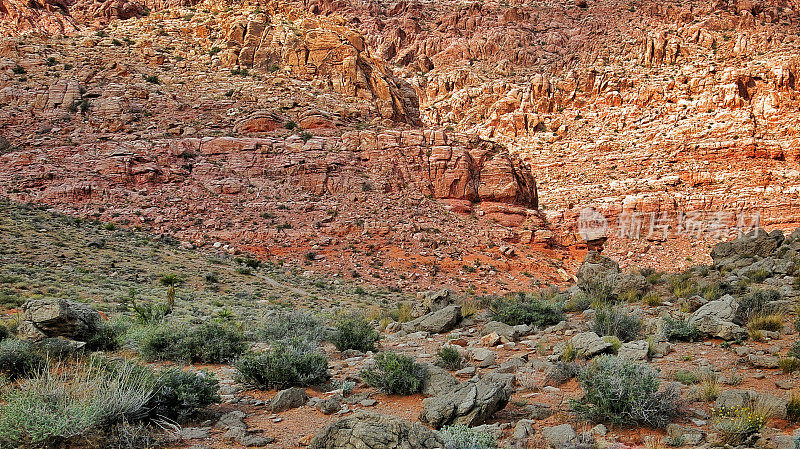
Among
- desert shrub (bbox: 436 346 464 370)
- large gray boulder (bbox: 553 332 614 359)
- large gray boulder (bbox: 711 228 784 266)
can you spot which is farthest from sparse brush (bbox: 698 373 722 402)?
large gray boulder (bbox: 711 228 784 266)

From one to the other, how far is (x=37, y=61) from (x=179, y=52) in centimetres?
985

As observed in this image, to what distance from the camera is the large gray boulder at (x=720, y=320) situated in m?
7.30

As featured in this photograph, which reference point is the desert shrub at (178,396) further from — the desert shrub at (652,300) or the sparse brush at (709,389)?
the desert shrub at (652,300)

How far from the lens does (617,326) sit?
795 cm

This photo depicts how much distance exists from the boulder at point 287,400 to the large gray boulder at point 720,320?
6.67 m

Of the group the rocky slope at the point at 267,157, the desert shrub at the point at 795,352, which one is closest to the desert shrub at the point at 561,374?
the desert shrub at the point at 795,352

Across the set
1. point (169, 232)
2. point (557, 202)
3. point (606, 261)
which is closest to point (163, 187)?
point (169, 232)

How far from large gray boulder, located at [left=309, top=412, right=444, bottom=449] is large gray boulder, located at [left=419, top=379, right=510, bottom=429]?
79 cm

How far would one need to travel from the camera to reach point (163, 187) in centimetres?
2716

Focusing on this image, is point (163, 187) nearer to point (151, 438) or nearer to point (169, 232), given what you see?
point (169, 232)

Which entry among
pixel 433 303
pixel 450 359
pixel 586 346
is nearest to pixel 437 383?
pixel 450 359

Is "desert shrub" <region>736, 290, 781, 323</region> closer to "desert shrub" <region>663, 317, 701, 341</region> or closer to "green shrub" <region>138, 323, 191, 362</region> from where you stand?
"desert shrub" <region>663, 317, 701, 341</region>

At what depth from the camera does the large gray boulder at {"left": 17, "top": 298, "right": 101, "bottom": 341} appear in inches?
266

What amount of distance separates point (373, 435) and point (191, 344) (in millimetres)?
5319
